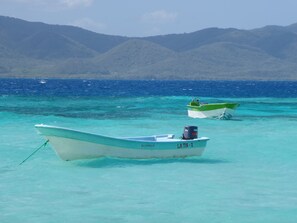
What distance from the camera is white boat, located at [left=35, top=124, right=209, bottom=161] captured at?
1988 cm

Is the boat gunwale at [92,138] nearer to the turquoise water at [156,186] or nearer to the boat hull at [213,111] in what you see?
the turquoise water at [156,186]

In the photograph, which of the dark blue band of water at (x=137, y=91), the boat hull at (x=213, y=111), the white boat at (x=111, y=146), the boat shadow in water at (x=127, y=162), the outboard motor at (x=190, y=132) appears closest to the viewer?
the white boat at (x=111, y=146)

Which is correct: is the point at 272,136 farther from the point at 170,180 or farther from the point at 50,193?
the point at 50,193

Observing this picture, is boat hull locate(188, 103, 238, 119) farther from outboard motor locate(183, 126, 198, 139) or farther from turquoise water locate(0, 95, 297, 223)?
outboard motor locate(183, 126, 198, 139)

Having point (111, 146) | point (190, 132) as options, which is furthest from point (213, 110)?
point (111, 146)

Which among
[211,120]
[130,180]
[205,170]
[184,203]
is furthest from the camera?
[211,120]

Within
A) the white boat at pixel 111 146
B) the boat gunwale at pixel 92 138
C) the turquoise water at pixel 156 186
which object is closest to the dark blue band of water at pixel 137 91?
the turquoise water at pixel 156 186

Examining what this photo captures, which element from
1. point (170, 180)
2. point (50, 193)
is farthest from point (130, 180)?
point (50, 193)

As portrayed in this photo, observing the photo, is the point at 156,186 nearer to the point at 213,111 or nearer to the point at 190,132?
the point at 190,132

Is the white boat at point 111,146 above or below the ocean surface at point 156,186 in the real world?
above

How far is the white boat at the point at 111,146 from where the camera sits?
1988 centimetres

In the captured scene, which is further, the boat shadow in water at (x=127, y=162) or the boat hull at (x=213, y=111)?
the boat hull at (x=213, y=111)

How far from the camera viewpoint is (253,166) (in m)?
20.8

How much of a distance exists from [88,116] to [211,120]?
26.2 ft
